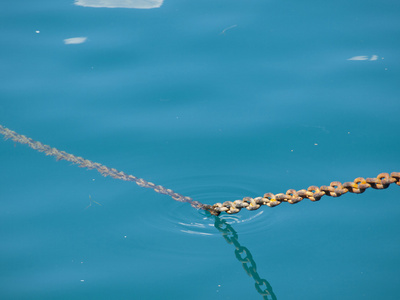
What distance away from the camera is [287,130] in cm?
323

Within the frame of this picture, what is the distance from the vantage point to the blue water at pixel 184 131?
8.39 ft

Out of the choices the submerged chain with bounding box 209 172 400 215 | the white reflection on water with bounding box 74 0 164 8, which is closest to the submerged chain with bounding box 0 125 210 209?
the submerged chain with bounding box 209 172 400 215

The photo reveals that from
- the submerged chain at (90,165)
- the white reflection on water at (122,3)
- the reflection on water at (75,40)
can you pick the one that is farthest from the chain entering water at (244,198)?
the white reflection on water at (122,3)

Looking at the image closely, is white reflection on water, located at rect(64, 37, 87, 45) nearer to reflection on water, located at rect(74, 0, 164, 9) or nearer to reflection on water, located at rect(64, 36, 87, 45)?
reflection on water, located at rect(64, 36, 87, 45)

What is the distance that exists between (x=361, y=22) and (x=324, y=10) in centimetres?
31

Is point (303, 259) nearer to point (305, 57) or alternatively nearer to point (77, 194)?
point (77, 194)

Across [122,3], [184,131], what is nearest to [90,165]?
[184,131]

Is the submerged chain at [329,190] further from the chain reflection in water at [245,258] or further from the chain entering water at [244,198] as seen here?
the chain reflection in water at [245,258]

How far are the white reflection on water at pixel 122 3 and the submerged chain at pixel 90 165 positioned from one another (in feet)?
4.96

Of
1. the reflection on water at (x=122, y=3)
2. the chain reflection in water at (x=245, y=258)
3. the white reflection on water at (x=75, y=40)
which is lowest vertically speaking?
the chain reflection in water at (x=245, y=258)

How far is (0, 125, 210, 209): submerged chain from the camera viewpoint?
9.18 feet

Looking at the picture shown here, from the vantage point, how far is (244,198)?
247 centimetres

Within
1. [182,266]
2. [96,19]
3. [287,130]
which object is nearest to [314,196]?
[182,266]

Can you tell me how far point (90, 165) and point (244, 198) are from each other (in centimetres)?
107
